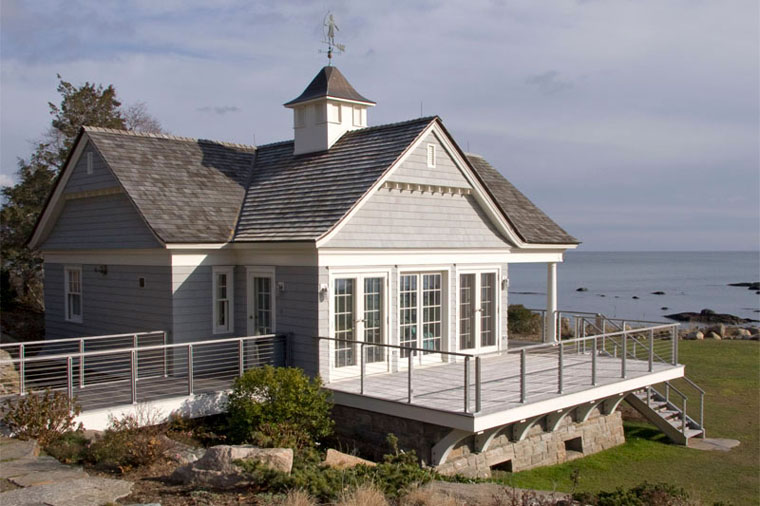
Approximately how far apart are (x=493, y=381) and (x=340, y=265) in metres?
3.72

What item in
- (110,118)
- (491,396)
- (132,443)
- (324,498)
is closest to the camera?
(324,498)

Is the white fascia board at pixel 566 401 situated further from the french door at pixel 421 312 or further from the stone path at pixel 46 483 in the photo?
the stone path at pixel 46 483

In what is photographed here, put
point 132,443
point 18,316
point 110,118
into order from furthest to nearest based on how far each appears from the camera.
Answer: point 110,118
point 18,316
point 132,443

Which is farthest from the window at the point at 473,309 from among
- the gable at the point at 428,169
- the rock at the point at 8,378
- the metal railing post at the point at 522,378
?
the rock at the point at 8,378

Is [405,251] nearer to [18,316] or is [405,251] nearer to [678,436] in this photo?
[678,436]

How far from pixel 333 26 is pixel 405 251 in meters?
7.09

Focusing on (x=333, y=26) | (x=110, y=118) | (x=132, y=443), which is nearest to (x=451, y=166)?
(x=333, y=26)

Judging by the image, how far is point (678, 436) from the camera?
16.6 meters

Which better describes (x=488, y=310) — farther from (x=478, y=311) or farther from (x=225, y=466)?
(x=225, y=466)

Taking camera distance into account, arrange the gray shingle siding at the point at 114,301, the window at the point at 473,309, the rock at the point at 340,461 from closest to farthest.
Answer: the rock at the point at 340,461 → the gray shingle siding at the point at 114,301 → the window at the point at 473,309

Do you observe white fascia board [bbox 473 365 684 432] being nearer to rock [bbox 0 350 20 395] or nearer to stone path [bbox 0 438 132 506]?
stone path [bbox 0 438 132 506]

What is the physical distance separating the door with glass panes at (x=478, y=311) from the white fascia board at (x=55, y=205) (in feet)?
31.0

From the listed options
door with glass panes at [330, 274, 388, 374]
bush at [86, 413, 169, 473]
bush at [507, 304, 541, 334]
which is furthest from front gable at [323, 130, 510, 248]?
bush at [507, 304, 541, 334]

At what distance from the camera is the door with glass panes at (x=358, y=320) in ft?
47.7
